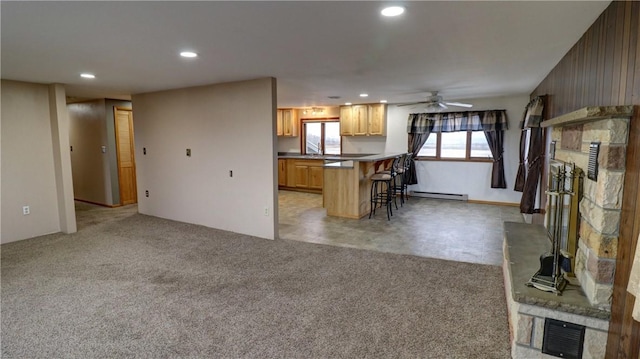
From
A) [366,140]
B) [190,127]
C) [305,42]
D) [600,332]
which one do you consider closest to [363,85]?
[305,42]

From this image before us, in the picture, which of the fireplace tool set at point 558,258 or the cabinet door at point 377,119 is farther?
the cabinet door at point 377,119

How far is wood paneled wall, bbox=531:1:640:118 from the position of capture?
1648 millimetres

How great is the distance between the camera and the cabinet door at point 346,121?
313 inches

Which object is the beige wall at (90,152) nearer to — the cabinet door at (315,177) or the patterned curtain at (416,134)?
the cabinet door at (315,177)

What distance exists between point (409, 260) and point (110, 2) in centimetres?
343

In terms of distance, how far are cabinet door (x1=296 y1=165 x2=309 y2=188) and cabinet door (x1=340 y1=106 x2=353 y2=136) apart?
1.35 meters

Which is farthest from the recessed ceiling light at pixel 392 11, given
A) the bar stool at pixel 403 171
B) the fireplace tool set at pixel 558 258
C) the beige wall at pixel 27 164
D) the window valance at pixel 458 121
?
the window valance at pixel 458 121

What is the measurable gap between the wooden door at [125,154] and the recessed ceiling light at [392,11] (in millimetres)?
6327

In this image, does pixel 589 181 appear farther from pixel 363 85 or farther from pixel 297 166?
pixel 297 166

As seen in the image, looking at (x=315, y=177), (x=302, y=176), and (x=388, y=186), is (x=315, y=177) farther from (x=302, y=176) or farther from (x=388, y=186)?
(x=388, y=186)

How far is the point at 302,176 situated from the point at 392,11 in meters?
6.66

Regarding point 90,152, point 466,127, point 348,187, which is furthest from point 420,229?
point 90,152

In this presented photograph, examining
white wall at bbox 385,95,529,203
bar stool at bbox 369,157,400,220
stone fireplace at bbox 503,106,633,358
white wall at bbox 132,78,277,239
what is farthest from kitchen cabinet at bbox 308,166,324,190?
stone fireplace at bbox 503,106,633,358

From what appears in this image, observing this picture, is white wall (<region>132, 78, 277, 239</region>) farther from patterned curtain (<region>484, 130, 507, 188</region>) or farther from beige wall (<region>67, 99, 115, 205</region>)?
patterned curtain (<region>484, 130, 507, 188</region>)
